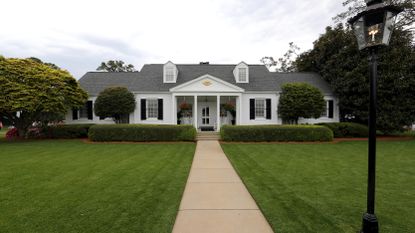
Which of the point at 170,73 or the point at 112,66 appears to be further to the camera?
the point at 112,66

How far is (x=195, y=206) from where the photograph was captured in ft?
14.6

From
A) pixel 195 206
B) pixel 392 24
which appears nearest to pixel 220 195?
pixel 195 206

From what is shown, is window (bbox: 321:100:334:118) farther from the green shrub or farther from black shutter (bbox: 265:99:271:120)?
the green shrub

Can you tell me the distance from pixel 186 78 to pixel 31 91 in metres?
11.5

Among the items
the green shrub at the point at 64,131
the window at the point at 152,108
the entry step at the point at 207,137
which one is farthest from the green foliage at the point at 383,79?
the green shrub at the point at 64,131

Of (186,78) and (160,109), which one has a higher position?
(186,78)

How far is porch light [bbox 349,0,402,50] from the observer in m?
3.26

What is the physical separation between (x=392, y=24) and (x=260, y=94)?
53.3 ft

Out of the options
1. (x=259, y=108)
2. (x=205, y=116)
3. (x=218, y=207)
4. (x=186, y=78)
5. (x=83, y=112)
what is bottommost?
(x=218, y=207)

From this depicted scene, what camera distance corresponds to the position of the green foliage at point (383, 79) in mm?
15320

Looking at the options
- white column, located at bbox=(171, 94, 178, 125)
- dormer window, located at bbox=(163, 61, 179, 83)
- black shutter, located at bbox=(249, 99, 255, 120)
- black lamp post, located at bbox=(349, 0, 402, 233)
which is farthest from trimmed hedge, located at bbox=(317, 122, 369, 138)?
black lamp post, located at bbox=(349, 0, 402, 233)

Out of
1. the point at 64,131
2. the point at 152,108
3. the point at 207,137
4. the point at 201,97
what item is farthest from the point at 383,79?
the point at 64,131

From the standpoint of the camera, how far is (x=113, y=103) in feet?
57.6

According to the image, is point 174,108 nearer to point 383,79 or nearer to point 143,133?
point 143,133
